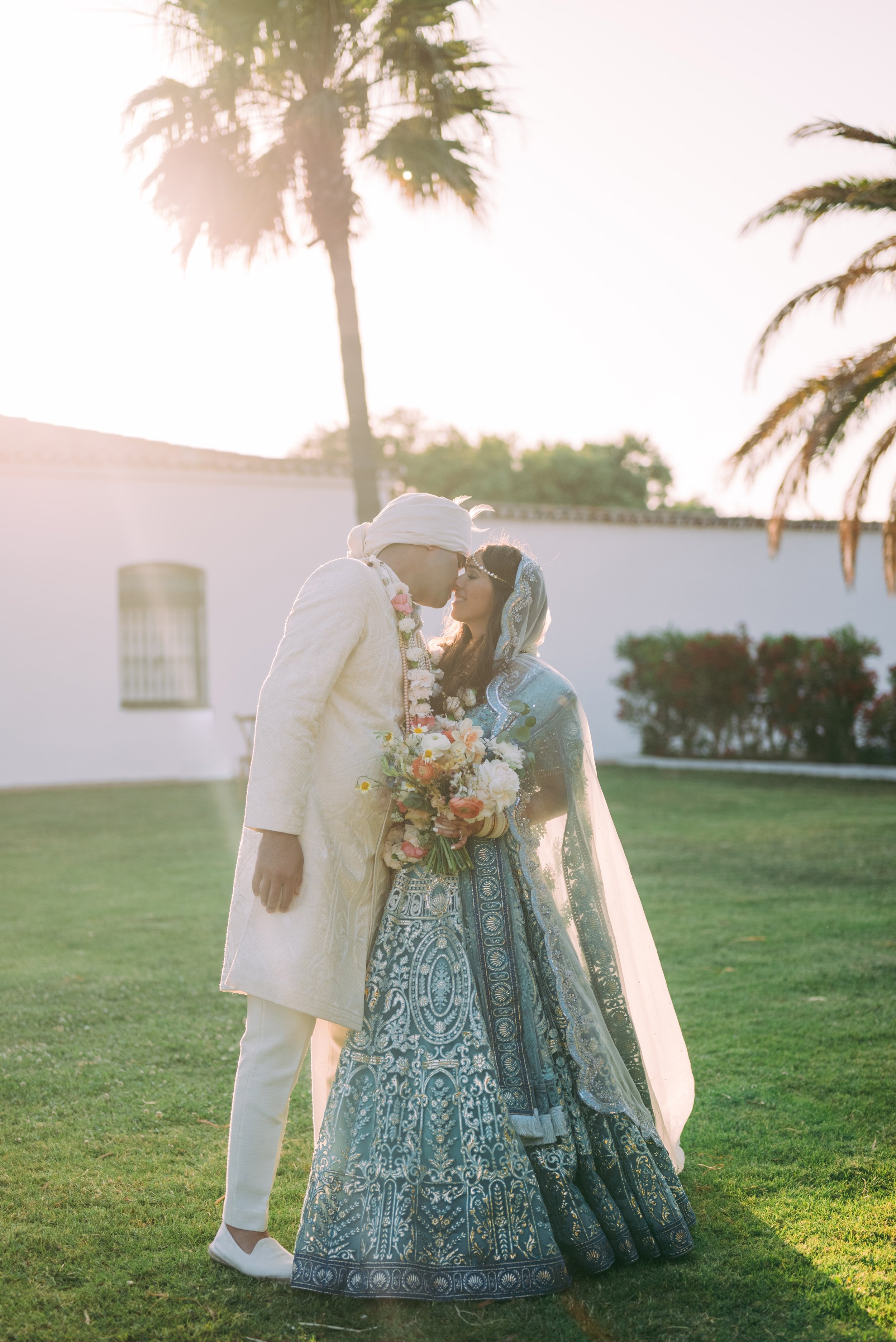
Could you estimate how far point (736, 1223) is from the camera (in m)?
3.06

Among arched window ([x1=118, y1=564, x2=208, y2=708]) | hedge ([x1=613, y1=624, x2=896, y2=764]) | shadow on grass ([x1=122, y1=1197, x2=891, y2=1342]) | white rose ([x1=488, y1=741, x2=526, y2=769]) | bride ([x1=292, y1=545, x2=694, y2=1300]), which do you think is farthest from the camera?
arched window ([x1=118, y1=564, x2=208, y2=708])

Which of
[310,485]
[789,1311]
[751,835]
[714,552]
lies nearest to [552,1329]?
[789,1311]

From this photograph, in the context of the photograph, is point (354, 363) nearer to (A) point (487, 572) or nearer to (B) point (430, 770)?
(A) point (487, 572)

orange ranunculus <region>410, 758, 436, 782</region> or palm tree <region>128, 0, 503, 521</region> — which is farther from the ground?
palm tree <region>128, 0, 503, 521</region>

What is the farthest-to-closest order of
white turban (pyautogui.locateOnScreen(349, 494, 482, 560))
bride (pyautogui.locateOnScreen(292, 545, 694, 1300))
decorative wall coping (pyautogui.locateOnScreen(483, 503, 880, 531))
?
decorative wall coping (pyautogui.locateOnScreen(483, 503, 880, 531)) < white turban (pyautogui.locateOnScreen(349, 494, 482, 560)) < bride (pyautogui.locateOnScreen(292, 545, 694, 1300))

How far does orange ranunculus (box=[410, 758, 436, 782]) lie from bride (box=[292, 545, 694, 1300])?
14 centimetres

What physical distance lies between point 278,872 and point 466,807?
469 millimetres

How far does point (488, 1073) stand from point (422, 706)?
896mm

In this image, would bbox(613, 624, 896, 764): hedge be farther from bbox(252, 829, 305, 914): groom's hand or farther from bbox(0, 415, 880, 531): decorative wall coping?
bbox(252, 829, 305, 914): groom's hand

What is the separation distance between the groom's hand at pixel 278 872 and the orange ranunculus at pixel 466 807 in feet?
1.26

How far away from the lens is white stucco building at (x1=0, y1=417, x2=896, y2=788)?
16.5m

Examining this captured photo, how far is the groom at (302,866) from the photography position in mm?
2773

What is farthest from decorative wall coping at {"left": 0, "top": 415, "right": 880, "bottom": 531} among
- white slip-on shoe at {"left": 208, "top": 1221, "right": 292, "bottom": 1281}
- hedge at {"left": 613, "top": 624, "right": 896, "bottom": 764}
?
white slip-on shoe at {"left": 208, "top": 1221, "right": 292, "bottom": 1281}

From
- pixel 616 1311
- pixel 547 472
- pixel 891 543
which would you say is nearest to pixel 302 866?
pixel 616 1311
